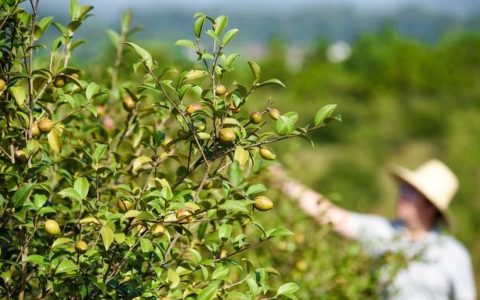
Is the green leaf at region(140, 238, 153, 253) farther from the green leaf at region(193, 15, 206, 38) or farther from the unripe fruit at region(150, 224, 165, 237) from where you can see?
the green leaf at region(193, 15, 206, 38)

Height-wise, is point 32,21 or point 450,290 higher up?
point 32,21

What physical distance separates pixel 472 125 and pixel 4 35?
2030cm

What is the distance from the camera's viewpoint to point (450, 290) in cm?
345

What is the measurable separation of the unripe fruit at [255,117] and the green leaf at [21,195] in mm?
441

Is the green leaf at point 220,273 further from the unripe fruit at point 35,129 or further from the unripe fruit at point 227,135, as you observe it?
the unripe fruit at point 35,129

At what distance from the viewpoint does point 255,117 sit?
4.36 feet

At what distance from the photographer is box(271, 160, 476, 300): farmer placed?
10.4 feet

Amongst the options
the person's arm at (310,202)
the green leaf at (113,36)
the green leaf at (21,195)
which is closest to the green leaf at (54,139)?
the green leaf at (21,195)

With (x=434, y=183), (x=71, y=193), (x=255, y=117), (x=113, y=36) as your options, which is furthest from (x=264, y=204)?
(x=434, y=183)

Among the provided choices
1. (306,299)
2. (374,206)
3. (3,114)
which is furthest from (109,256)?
(374,206)

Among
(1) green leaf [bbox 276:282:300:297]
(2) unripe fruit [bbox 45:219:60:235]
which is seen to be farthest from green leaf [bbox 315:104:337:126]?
(2) unripe fruit [bbox 45:219:60:235]

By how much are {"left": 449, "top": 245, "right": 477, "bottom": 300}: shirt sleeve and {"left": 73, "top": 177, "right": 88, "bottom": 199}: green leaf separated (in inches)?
100

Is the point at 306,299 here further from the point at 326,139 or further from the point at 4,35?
the point at 326,139

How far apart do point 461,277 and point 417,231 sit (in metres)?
0.33
